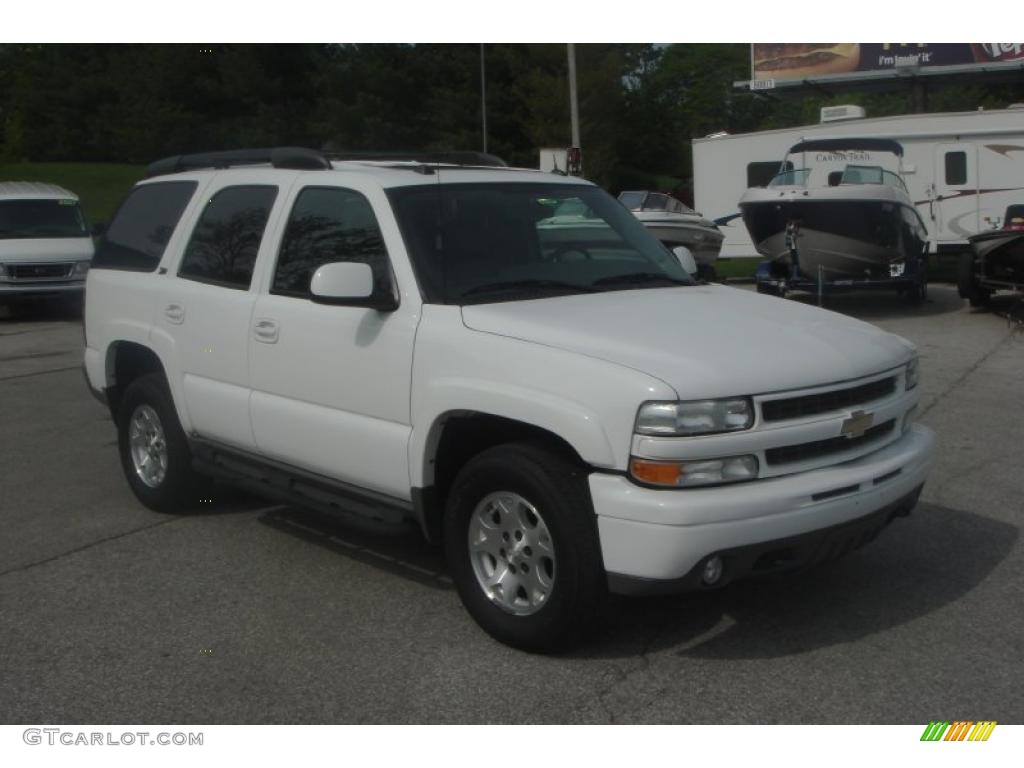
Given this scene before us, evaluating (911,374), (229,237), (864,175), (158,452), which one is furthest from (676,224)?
(911,374)

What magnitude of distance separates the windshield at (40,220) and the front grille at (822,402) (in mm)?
16373

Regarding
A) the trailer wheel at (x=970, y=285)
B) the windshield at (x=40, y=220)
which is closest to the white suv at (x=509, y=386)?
the trailer wheel at (x=970, y=285)

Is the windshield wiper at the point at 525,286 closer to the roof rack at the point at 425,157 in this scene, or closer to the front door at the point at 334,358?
the front door at the point at 334,358

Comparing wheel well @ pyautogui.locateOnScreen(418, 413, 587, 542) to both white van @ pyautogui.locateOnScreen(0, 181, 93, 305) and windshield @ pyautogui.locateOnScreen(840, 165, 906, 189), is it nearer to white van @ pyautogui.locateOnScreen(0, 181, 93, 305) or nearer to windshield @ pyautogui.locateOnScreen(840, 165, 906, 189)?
windshield @ pyautogui.locateOnScreen(840, 165, 906, 189)

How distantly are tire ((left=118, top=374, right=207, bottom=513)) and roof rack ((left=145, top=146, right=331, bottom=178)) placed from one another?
1266 millimetres

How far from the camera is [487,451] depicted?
466 centimetres

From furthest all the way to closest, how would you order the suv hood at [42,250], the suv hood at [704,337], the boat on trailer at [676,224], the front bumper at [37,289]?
1. the boat on trailer at [676,224]
2. the suv hood at [42,250]
3. the front bumper at [37,289]
4. the suv hood at [704,337]

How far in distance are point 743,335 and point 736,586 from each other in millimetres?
1320

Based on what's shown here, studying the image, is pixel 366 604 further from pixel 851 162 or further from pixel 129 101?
pixel 129 101

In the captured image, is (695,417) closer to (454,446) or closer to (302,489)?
(454,446)

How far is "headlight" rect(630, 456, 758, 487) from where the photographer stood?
4.13 metres

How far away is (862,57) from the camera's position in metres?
43.5

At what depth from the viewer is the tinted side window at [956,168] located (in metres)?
20.8

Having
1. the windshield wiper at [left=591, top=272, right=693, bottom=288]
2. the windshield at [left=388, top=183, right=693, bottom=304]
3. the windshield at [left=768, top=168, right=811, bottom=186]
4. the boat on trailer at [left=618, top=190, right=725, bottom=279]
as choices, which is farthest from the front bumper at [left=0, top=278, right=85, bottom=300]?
the windshield wiper at [left=591, top=272, right=693, bottom=288]
